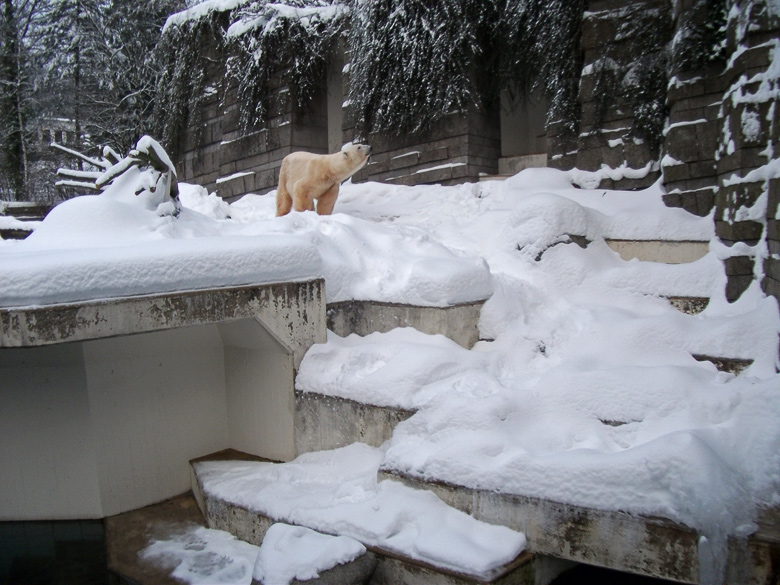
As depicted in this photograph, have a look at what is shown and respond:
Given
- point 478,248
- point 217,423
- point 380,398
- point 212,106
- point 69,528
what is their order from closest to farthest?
point 380,398
point 69,528
point 217,423
point 478,248
point 212,106

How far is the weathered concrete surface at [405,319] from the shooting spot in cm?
307

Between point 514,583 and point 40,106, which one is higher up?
point 40,106

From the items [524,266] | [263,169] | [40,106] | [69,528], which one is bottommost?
[69,528]

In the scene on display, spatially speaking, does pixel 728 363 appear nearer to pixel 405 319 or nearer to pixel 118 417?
pixel 405 319

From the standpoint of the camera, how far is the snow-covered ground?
1.88 meters

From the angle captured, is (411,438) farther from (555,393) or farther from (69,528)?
(69,528)

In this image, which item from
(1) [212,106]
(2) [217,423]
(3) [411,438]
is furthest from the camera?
(1) [212,106]

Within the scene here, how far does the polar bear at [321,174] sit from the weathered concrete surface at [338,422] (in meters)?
2.19

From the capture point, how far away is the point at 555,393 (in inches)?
97.9

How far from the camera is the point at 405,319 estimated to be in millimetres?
3186

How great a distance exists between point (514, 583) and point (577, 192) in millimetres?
3194

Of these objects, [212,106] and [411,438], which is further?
[212,106]

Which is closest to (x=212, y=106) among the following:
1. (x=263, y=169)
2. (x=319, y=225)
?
(x=263, y=169)

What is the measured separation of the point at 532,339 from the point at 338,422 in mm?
1128
